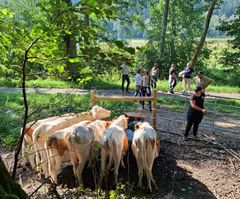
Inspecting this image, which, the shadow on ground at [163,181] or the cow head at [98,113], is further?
the cow head at [98,113]

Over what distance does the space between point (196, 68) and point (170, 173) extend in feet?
75.1

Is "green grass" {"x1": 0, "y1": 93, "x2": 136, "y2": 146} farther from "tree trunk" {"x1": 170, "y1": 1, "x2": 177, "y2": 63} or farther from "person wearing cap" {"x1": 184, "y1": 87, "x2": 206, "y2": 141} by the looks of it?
"tree trunk" {"x1": 170, "y1": 1, "x2": 177, "y2": 63}

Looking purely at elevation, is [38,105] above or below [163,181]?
above

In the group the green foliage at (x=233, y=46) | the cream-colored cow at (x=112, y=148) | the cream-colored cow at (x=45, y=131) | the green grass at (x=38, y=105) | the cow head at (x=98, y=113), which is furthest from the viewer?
the green foliage at (x=233, y=46)

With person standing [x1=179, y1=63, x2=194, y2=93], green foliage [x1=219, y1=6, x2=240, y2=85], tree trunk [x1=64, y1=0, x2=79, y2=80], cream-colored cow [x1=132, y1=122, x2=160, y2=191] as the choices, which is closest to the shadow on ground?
cream-colored cow [x1=132, y1=122, x2=160, y2=191]

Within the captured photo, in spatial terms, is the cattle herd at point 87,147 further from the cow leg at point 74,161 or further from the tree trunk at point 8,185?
the tree trunk at point 8,185

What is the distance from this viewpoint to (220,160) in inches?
314

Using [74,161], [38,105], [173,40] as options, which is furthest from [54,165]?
[173,40]

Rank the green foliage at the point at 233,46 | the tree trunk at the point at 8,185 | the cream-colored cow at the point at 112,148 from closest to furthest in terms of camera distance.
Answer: the tree trunk at the point at 8,185, the cream-colored cow at the point at 112,148, the green foliage at the point at 233,46

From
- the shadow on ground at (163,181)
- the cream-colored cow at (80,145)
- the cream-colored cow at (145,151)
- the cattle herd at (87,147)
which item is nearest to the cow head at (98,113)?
the shadow on ground at (163,181)

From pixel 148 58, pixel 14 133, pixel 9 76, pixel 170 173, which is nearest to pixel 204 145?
pixel 170 173

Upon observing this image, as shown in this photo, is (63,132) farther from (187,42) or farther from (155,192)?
(187,42)

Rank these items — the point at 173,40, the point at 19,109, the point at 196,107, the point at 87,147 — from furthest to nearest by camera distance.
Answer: the point at 173,40 → the point at 19,109 → the point at 196,107 → the point at 87,147

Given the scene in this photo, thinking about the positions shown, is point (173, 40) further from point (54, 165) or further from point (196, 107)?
point (54, 165)
